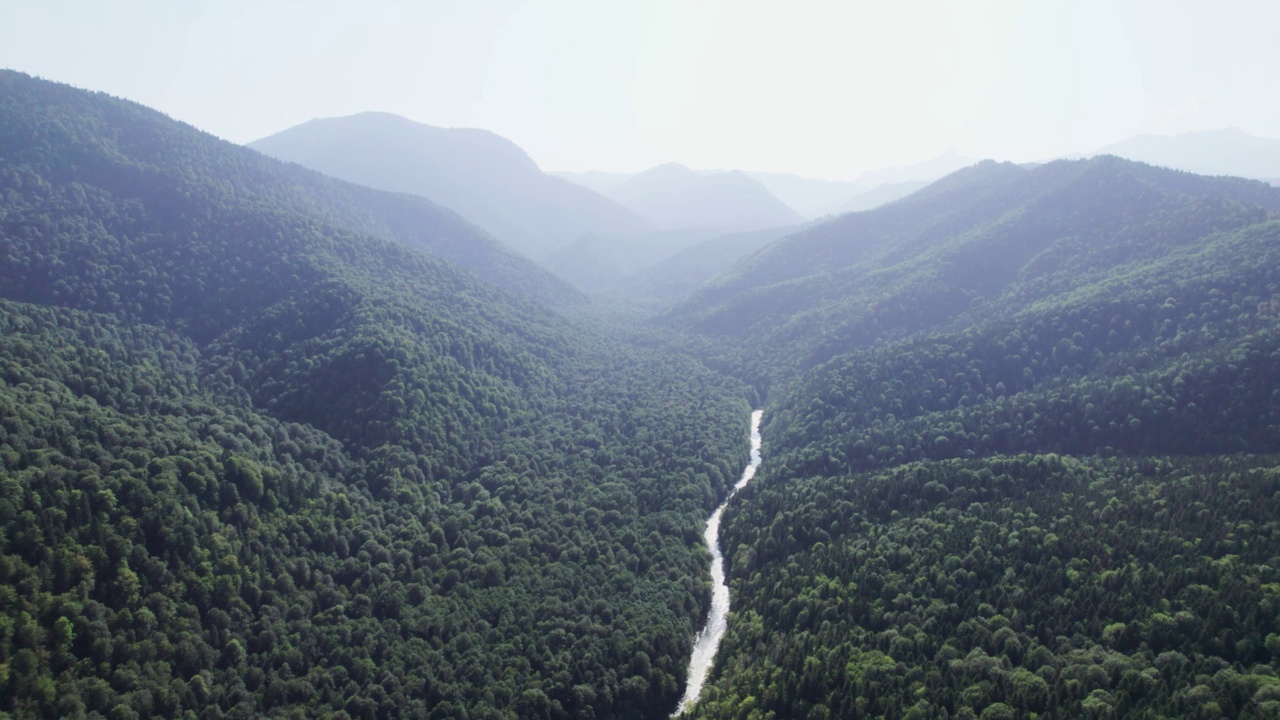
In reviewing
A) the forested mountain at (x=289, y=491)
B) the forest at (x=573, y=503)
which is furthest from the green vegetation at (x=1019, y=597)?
the forested mountain at (x=289, y=491)

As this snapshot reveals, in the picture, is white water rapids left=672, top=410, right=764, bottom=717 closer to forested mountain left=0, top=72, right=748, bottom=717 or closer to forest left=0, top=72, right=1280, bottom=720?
forest left=0, top=72, right=1280, bottom=720

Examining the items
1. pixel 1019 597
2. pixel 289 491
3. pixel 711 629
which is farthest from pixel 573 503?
pixel 1019 597

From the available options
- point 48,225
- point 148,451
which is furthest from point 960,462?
point 48,225

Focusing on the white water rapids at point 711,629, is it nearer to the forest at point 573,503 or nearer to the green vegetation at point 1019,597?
the forest at point 573,503

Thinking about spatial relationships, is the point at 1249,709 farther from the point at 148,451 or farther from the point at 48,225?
the point at 48,225

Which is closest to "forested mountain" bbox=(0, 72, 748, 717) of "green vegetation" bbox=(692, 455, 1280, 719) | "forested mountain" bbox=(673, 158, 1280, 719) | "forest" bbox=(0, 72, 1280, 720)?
"forest" bbox=(0, 72, 1280, 720)

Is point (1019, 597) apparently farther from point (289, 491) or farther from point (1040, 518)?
point (289, 491)
